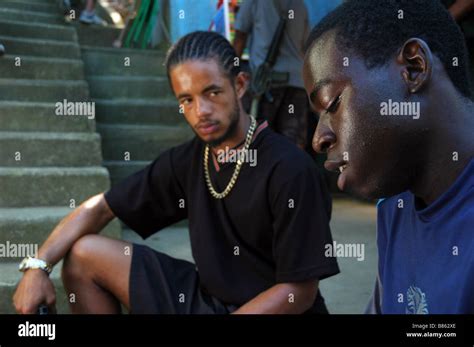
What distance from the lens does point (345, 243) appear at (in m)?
3.85

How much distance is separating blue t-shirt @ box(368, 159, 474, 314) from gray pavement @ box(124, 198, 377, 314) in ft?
5.44

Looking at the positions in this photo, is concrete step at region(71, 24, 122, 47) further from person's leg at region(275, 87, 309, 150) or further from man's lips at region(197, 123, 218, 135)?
man's lips at region(197, 123, 218, 135)

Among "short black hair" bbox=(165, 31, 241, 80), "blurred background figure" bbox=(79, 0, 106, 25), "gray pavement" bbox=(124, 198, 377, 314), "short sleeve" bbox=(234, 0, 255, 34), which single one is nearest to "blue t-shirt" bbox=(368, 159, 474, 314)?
"short black hair" bbox=(165, 31, 241, 80)

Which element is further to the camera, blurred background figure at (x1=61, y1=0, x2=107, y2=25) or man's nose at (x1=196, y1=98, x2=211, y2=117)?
blurred background figure at (x1=61, y1=0, x2=107, y2=25)

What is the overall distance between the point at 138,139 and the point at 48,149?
0.99 m

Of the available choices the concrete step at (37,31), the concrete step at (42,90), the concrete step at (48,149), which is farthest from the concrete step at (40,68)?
the concrete step at (48,149)

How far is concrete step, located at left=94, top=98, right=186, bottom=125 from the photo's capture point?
4.49 meters

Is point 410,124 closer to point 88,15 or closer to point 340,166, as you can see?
point 340,166

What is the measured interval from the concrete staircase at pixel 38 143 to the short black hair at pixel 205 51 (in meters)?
1.14

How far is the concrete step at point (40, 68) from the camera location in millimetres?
3969

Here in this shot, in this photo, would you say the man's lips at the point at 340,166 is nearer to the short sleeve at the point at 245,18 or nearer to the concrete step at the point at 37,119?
the concrete step at the point at 37,119

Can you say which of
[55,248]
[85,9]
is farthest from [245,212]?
[85,9]

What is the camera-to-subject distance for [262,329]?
1681 millimetres

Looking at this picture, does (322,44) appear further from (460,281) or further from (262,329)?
(262,329)
